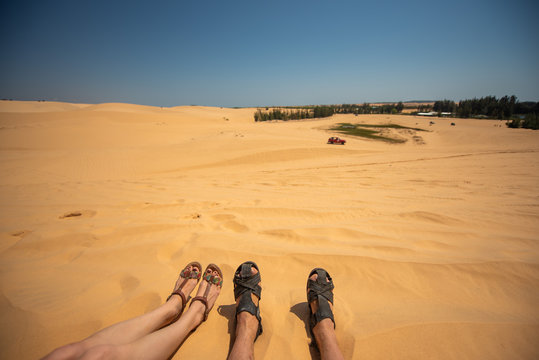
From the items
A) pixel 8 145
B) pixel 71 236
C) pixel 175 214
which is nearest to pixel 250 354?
pixel 175 214

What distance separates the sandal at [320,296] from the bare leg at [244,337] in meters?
0.41

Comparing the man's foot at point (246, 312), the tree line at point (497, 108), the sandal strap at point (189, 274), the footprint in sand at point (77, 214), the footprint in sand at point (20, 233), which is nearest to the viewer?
the man's foot at point (246, 312)

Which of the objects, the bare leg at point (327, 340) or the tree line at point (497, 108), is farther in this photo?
the tree line at point (497, 108)

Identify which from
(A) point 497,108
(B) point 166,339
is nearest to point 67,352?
(B) point 166,339

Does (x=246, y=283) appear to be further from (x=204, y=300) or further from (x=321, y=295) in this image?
(x=321, y=295)

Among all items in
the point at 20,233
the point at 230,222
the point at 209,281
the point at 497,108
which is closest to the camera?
the point at 209,281

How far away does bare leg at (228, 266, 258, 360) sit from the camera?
132 centimetres

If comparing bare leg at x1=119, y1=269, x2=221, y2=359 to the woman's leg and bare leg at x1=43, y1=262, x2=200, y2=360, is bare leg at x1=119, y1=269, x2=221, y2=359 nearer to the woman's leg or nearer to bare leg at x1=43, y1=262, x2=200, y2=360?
the woman's leg

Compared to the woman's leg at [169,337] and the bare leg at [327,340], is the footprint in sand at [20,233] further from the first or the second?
the bare leg at [327,340]

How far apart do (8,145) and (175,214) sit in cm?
1674

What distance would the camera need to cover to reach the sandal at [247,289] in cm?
153

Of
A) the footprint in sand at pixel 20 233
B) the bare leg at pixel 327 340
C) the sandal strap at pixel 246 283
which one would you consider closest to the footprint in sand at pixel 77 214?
the footprint in sand at pixel 20 233

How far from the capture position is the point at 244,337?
55.0 inches

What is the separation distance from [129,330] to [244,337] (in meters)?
0.73
